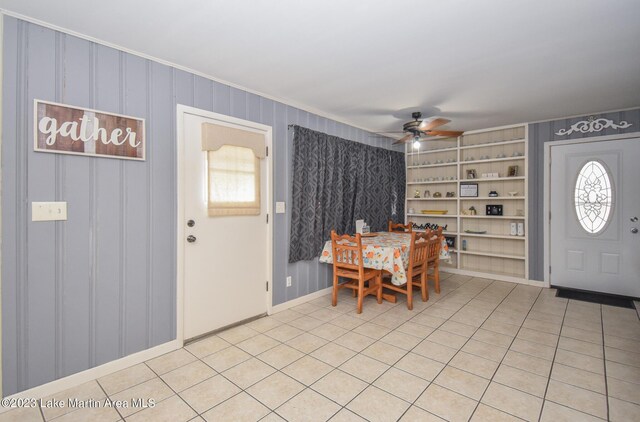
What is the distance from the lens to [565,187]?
13.9 ft

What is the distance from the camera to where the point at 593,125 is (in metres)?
4.05

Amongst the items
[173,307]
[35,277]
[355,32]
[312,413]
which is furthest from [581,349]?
[35,277]

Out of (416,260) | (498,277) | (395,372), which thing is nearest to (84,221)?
(395,372)

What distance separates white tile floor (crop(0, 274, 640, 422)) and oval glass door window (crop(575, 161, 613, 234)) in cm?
128

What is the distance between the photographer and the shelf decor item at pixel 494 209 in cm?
479

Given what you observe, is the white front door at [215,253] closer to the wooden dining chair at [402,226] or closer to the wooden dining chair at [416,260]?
the wooden dining chair at [416,260]

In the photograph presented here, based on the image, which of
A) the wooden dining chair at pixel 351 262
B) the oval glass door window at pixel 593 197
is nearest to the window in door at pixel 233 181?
the wooden dining chair at pixel 351 262

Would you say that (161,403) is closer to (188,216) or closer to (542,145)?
(188,216)

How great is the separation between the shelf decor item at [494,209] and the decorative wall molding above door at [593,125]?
4.20 feet

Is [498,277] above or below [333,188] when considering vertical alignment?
below

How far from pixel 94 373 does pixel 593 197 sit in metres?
5.70

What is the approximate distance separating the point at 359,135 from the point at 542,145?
259cm

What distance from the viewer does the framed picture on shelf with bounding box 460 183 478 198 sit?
16.4 feet

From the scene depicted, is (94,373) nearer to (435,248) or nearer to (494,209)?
(435,248)
